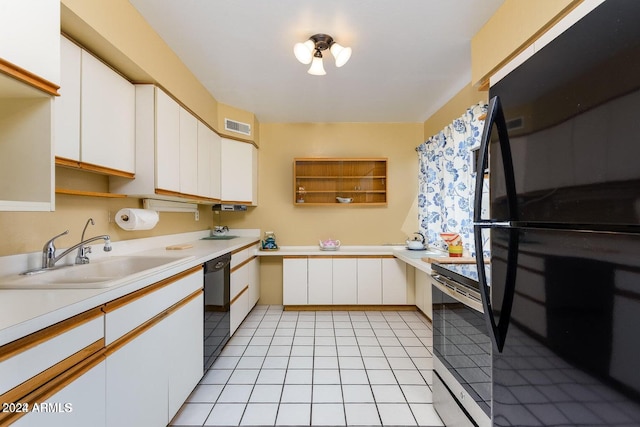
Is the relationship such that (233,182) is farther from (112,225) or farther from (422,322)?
(422,322)

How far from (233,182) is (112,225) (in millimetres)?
1653

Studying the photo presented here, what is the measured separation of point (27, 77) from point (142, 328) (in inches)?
43.4

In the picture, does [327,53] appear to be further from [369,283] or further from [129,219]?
[369,283]

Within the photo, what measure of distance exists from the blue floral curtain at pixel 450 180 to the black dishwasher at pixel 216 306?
2194mm

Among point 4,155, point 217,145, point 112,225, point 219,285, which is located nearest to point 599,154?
point 4,155

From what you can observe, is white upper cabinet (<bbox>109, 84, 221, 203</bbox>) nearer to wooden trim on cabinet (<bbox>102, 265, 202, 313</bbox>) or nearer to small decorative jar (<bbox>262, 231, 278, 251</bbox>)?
wooden trim on cabinet (<bbox>102, 265, 202, 313</bbox>)

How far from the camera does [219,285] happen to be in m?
2.37

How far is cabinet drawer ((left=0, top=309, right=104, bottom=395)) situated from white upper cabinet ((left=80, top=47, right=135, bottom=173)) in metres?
0.96

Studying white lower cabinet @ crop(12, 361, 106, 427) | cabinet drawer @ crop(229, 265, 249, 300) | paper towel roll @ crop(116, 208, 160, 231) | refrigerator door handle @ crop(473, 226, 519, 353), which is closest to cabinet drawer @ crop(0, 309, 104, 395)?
white lower cabinet @ crop(12, 361, 106, 427)

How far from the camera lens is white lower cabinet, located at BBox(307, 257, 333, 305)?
3.75m

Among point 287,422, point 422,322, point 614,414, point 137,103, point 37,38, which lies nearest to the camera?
point 614,414

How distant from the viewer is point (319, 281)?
12.3 feet

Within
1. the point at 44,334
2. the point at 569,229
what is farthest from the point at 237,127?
the point at 569,229

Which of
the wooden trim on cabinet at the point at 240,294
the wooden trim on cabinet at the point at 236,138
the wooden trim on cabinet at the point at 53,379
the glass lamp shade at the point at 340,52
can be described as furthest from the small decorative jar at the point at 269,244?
the wooden trim on cabinet at the point at 53,379
